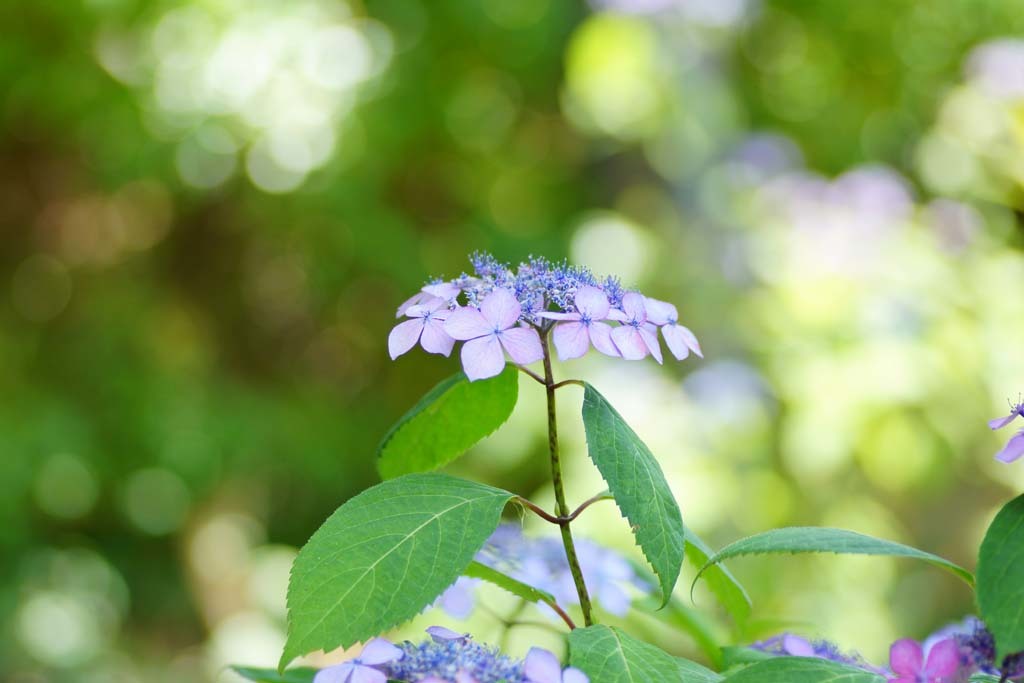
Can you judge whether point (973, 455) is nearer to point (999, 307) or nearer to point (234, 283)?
point (999, 307)

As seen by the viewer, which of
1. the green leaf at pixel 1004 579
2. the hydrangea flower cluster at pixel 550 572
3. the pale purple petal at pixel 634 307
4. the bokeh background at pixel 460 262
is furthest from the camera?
the bokeh background at pixel 460 262

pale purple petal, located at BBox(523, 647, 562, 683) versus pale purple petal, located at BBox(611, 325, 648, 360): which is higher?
pale purple petal, located at BBox(611, 325, 648, 360)

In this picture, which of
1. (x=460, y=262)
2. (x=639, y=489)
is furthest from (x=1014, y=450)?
(x=460, y=262)

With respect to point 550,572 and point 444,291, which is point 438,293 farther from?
point 550,572

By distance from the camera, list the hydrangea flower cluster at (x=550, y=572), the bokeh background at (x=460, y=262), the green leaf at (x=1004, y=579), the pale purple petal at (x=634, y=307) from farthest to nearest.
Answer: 1. the bokeh background at (x=460, y=262)
2. the hydrangea flower cluster at (x=550, y=572)
3. the pale purple petal at (x=634, y=307)
4. the green leaf at (x=1004, y=579)

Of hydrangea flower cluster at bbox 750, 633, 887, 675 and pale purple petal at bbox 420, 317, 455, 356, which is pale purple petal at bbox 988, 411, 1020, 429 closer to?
hydrangea flower cluster at bbox 750, 633, 887, 675

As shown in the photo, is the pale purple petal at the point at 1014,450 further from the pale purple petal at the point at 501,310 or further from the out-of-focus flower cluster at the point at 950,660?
the pale purple petal at the point at 501,310

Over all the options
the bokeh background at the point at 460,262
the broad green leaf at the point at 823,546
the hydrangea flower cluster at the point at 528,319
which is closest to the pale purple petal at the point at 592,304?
the hydrangea flower cluster at the point at 528,319

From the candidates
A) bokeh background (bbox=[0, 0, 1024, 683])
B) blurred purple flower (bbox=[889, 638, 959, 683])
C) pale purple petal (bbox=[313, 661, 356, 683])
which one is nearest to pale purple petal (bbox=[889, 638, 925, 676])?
blurred purple flower (bbox=[889, 638, 959, 683])
